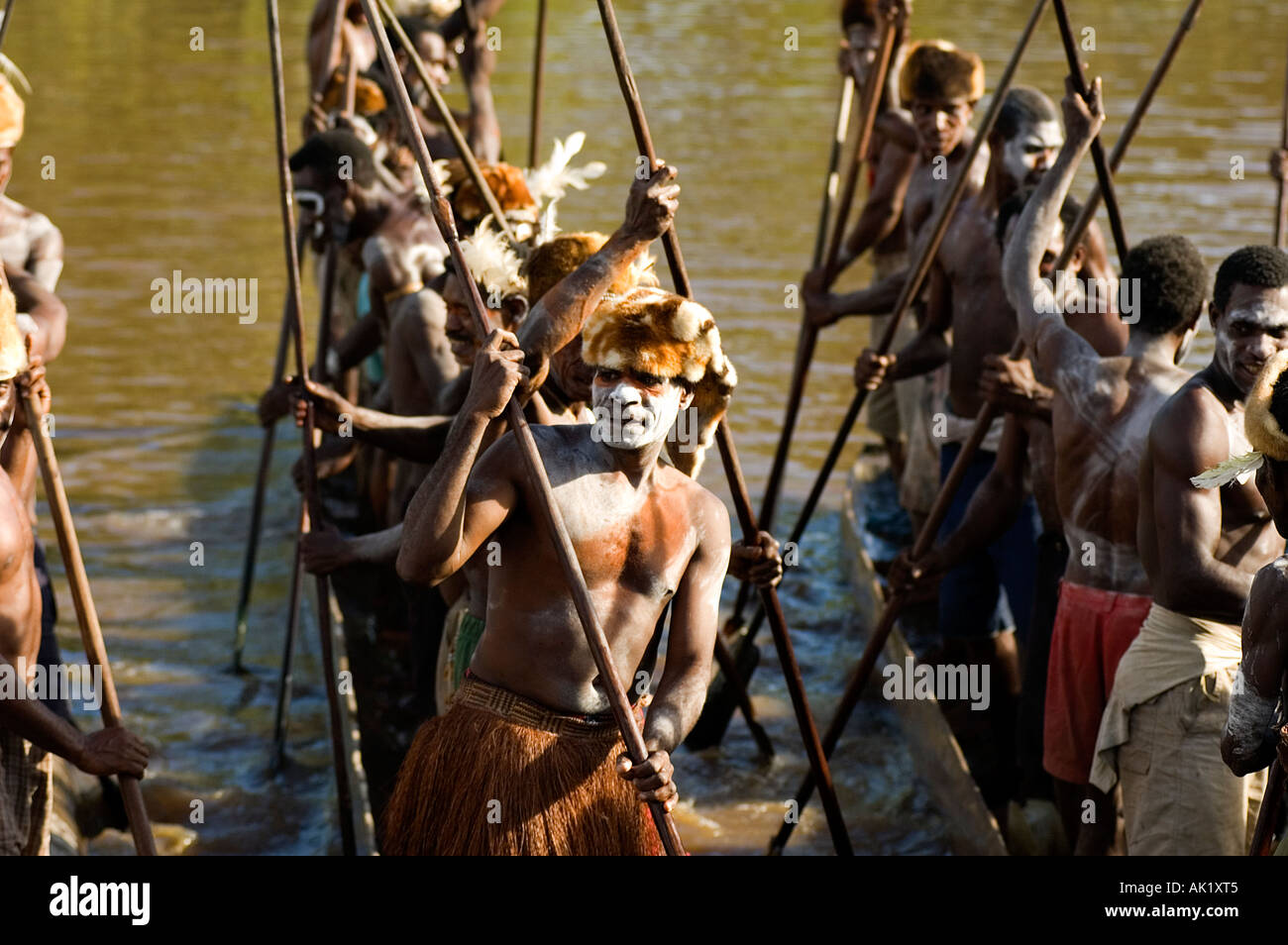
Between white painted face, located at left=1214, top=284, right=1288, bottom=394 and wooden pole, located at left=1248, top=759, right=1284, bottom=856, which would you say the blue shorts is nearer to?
white painted face, located at left=1214, top=284, right=1288, bottom=394

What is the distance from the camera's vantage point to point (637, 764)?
3.63 m

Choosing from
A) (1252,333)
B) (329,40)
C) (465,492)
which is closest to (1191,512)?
(1252,333)

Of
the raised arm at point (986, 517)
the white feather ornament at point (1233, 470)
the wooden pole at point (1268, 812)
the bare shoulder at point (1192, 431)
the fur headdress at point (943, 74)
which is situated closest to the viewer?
the white feather ornament at point (1233, 470)

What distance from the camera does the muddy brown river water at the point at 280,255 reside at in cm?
704

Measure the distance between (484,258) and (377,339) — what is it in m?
2.42

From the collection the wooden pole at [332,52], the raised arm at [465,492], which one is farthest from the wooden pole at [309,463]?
the raised arm at [465,492]

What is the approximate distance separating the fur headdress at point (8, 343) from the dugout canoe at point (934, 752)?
337 centimetres

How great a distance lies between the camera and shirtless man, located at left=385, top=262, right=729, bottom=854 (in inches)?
150

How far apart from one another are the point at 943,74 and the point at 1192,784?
3640mm

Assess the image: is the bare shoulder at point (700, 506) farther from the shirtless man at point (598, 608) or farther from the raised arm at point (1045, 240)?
the raised arm at point (1045, 240)

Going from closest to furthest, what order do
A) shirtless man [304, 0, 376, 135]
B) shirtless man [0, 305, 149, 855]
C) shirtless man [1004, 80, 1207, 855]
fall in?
shirtless man [0, 305, 149, 855], shirtless man [1004, 80, 1207, 855], shirtless man [304, 0, 376, 135]

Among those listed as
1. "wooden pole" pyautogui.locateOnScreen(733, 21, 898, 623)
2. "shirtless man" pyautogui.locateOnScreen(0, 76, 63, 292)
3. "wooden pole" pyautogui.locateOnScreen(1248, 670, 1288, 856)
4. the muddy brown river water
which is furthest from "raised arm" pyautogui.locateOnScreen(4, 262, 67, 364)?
"wooden pole" pyautogui.locateOnScreen(1248, 670, 1288, 856)

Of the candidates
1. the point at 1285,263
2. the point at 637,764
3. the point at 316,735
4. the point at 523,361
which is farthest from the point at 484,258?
the point at 316,735
